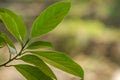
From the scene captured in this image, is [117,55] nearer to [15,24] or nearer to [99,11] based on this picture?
[99,11]

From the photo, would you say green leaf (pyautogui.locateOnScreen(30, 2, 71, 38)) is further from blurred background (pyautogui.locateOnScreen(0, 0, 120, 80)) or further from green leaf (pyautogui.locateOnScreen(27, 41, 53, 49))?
blurred background (pyautogui.locateOnScreen(0, 0, 120, 80))

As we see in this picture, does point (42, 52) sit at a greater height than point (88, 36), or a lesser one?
lesser

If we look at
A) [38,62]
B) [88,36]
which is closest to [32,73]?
[38,62]

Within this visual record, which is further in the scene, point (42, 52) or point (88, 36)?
point (88, 36)

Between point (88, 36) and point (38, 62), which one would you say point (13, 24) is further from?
point (88, 36)

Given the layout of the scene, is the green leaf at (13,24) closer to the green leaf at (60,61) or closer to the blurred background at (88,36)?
the green leaf at (60,61)

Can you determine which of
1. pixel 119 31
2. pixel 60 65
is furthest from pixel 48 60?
pixel 119 31

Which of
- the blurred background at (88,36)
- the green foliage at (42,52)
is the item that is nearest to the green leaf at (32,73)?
the green foliage at (42,52)
